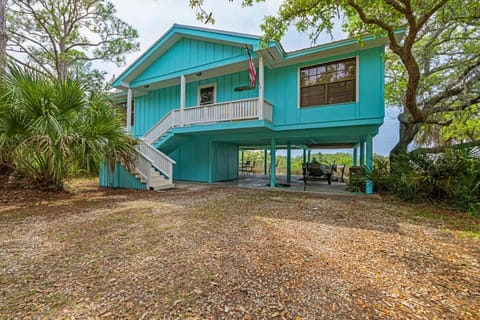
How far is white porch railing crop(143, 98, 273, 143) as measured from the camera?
8.02 m

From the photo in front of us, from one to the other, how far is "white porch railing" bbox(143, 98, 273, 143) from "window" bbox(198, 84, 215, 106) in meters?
1.51

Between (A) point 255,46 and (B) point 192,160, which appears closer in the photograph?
(A) point 255,46

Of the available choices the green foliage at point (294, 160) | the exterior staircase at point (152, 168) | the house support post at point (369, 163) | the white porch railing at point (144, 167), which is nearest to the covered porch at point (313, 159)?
the house support post at point (369, 163)

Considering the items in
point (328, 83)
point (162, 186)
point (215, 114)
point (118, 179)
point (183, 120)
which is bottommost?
point (162, 186)

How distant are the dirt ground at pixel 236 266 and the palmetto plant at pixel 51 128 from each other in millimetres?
1561

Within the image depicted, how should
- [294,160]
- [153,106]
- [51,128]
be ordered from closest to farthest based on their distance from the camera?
1. [51,128]
2. [153,106]
3. [294,160]

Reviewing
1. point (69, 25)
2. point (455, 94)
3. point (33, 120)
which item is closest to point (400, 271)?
point (33, 120)

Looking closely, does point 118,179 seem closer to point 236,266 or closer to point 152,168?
point 152,168

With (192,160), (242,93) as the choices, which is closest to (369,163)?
(242,93)

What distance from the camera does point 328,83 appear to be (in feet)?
26.0

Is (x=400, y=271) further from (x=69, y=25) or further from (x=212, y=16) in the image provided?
(x=69, y=25)

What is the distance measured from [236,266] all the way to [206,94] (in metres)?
9.41

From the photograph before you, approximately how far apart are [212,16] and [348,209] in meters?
6.09

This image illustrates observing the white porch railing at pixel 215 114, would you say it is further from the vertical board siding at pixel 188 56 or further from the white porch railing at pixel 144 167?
the vertical board siding at pixel 188 56
